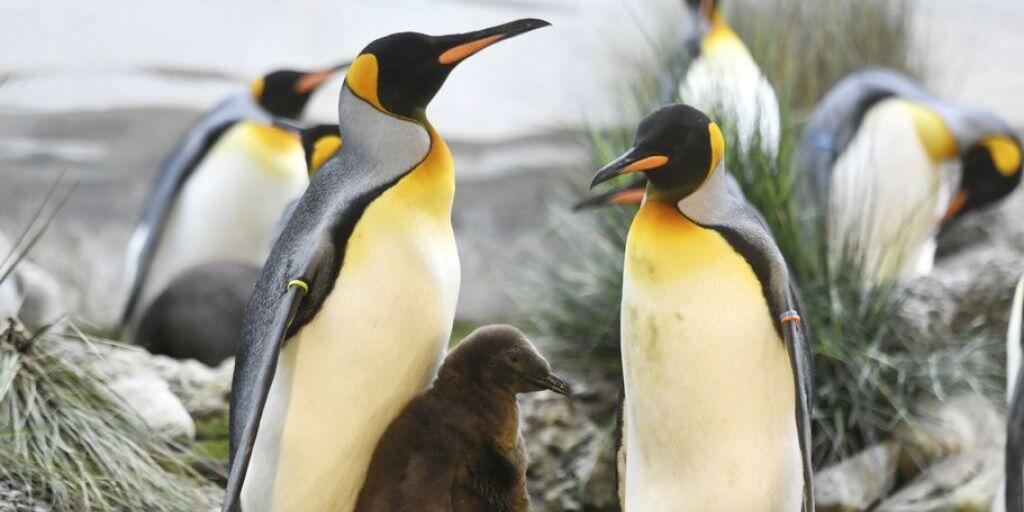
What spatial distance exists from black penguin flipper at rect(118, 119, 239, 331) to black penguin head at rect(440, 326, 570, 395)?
2.36m

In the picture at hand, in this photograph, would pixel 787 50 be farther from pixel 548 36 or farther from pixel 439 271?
pixel 439 271

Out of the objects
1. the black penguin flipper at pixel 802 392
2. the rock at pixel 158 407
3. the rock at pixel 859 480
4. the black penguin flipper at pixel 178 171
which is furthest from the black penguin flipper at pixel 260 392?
the black penguin flipper at pixel 178 171

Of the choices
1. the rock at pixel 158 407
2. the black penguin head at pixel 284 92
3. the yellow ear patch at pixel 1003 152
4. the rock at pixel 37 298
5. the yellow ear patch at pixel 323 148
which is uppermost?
the yellow ear patch at pixel 323 148

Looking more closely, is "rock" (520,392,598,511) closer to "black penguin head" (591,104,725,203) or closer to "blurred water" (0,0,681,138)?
"black penguin head" (591,104,725,203)

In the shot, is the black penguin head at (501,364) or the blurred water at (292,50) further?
the blurred water at (292,50)

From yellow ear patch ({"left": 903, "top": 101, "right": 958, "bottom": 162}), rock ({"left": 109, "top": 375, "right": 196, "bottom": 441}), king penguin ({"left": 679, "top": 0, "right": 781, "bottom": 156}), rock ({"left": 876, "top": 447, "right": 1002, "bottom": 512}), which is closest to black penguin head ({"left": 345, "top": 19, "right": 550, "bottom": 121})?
rock ({"left": 109, "top": 375, "right": 196, "bottom": 441})

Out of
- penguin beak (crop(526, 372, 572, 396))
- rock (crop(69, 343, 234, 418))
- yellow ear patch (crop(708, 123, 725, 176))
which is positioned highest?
yellow ear patch (crop(708, 123, 725, 176))

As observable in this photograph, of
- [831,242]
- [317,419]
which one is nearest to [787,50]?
[831,242]

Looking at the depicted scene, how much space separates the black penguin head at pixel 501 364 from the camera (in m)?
1.97

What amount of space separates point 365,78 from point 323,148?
0.48 metres

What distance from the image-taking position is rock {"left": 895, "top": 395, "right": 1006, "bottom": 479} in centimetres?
335

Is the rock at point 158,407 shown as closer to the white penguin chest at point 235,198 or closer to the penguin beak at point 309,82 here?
the white penguin chest at point 235,198

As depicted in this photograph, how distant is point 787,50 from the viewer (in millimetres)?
5574

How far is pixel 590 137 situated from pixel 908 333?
50.3 inches
